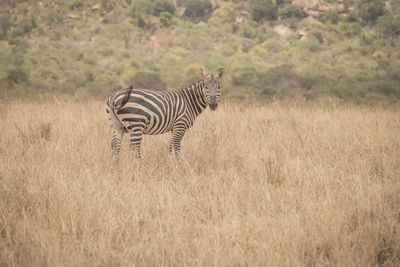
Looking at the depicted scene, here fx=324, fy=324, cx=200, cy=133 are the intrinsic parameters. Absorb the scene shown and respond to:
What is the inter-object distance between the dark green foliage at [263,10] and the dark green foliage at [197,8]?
28.0 ft

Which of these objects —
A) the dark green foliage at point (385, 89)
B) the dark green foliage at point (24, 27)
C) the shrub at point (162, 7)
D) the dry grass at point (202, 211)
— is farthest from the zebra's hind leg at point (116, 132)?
the shrub at point (162, 7)

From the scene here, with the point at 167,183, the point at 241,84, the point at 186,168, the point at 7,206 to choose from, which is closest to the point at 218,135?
the point at 186,168

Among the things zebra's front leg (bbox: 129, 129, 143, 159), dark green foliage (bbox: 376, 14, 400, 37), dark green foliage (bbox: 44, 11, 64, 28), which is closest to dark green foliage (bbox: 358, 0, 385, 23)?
dark green foliage (bbox: 376, 14, 400, 37)

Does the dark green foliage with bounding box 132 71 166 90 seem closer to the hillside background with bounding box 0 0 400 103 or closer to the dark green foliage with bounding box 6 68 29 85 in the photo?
the hillside background with bounding box 0 0 400 103

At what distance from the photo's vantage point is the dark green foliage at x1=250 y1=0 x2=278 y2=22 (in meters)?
50.2

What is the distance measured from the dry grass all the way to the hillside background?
1114 centimetres

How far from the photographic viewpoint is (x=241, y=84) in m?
20.0

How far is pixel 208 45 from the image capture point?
4038 cm

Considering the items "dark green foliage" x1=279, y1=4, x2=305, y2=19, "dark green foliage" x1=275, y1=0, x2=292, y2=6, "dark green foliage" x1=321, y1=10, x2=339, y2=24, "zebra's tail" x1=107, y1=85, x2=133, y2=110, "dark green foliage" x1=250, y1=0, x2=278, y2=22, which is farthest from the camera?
"dark green foliage" x1=275, y1=0, x2=292, y2=6

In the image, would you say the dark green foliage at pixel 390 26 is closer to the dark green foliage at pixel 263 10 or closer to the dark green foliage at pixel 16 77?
the dark green foliage at pixel 263 10

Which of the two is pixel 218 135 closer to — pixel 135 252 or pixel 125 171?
pixel 125 171

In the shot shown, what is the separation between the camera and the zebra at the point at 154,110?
4.91m

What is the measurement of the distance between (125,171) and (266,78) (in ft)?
57.6

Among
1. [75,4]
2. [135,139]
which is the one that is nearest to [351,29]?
[75,4]
